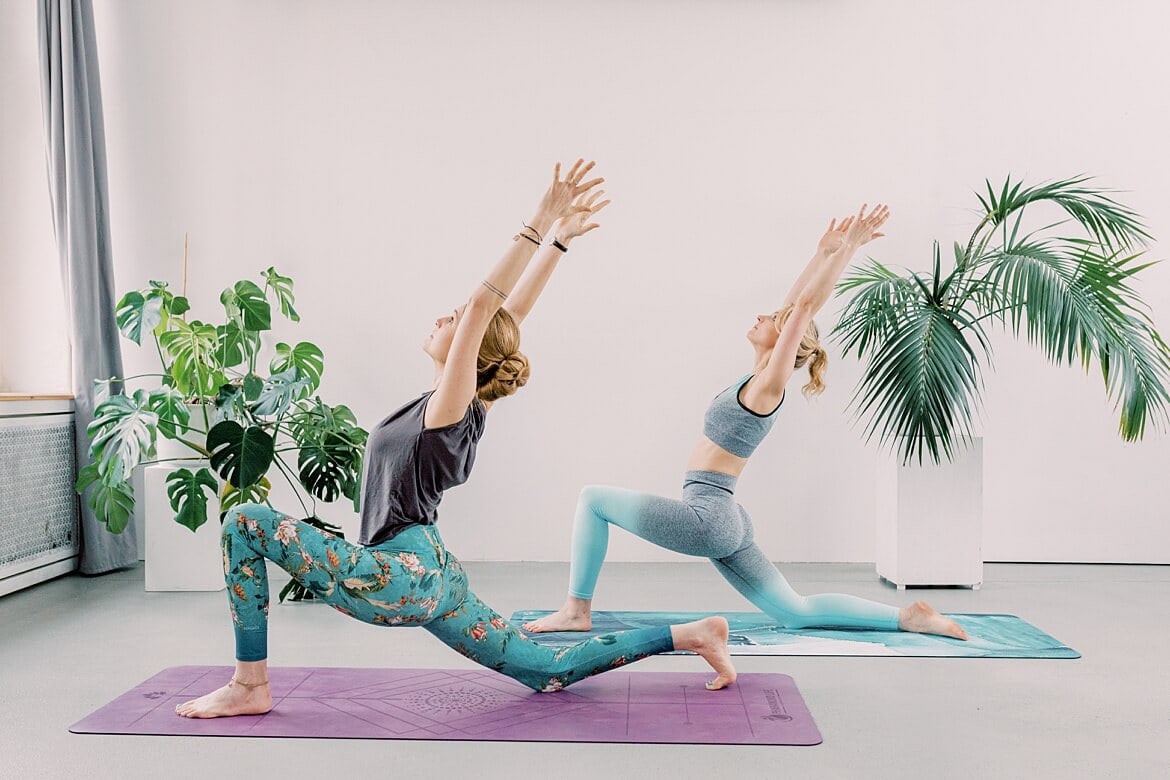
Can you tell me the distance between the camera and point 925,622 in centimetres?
342

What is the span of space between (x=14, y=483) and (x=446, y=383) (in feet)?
8.54

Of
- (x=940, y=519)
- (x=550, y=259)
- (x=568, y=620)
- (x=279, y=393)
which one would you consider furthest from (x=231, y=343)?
(x=940, y=519)

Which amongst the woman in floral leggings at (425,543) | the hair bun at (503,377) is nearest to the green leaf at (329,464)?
the woman in floral leggings at (425,543)

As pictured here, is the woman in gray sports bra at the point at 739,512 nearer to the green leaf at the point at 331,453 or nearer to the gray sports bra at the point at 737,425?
the gray sports bra at the point at 737,425

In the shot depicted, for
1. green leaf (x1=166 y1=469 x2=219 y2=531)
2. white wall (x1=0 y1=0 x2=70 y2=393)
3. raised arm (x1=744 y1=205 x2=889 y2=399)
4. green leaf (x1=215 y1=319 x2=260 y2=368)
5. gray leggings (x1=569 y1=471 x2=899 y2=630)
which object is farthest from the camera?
white wall (x1=0 y1=0 x2=70 y2=393)

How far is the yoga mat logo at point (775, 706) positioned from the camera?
2.58 m

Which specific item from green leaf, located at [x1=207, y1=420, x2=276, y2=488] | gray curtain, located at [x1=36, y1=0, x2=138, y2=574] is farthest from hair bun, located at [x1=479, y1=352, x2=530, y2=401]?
gray curtain, located at [x1=36, y1=0, x2=138, y2=574]

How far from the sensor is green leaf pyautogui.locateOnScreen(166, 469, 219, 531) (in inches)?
155

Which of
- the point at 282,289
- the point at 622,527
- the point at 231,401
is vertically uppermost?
the point at 282,289

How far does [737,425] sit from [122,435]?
2185mm

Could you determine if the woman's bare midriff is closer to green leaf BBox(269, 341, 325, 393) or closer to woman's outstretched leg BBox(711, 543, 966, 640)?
woman's outstretched leg BBox(711, 543, 966, 640)

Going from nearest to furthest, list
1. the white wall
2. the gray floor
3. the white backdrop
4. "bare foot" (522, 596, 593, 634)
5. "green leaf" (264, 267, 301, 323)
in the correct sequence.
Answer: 1. the gray floor
2. "bare foot" (522, 596, 593, 634)
3. "green leaf" (264, 267, 301, 323)
4. the white wall
5. the white backdrop

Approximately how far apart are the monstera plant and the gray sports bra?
57.3 inches

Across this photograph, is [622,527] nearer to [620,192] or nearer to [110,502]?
[110,502]
